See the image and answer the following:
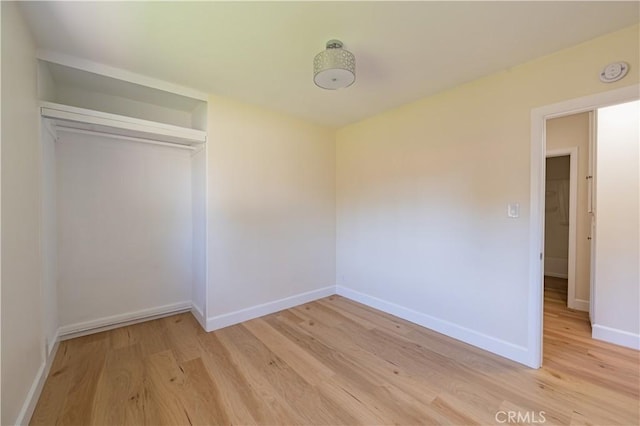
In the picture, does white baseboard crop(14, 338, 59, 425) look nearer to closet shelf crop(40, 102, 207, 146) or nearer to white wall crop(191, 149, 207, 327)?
white wall crop(191, 149, 207, 327)

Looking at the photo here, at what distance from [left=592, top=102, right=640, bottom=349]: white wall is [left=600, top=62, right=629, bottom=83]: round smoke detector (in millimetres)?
1162

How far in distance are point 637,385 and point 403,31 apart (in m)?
3.02

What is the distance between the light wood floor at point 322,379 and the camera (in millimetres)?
1692

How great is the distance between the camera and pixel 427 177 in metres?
2.90

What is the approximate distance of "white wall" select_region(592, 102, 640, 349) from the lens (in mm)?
2490

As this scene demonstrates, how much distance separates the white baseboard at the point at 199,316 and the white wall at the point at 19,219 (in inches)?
48.0

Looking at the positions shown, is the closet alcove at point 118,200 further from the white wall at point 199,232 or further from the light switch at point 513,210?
the light switch at point 513,210

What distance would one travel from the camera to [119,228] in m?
2.85

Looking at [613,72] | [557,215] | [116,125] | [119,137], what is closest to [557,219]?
[557,215]

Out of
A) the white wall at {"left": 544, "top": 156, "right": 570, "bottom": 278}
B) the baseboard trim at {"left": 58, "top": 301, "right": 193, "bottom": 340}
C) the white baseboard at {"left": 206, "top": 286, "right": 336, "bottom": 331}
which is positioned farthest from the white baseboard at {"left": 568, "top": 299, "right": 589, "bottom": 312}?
the baseboard trim at {"left": 58, "top": 301, "right": 193, "bottom": 340}

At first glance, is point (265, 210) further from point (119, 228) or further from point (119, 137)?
point (119, 137)

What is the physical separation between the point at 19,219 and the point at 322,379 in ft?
7.30

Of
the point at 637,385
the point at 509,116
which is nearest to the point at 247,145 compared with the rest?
the point at 509,116

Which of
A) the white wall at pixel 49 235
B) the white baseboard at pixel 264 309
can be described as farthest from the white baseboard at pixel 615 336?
the white wall at pixel 49 235
